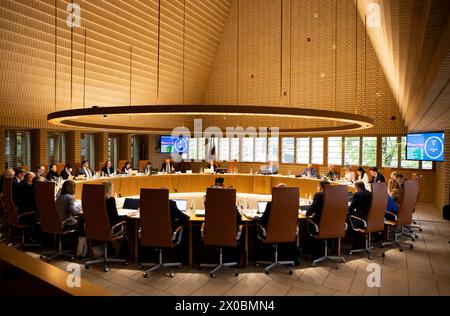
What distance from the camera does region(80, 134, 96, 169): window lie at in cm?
1310

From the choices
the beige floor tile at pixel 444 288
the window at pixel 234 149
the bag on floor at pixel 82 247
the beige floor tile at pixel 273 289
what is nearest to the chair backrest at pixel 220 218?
the beige floor tile at pixel 273 289

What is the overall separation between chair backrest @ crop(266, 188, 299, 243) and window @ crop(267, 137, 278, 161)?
9808mm

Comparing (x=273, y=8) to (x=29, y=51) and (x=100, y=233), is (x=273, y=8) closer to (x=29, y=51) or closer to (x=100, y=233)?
(x=29, y=51)

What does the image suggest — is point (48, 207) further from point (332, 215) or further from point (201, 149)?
point (201, 149)

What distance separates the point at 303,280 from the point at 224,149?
11660 mm

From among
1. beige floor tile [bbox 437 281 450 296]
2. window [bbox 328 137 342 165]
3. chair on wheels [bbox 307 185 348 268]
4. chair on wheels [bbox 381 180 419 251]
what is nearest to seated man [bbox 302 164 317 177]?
window [bbox 328 137 342 165]

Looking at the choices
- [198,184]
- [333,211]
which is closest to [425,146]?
[333,211]

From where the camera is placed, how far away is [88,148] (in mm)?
13359

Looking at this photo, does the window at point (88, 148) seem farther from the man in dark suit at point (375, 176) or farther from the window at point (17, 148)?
the man in dark suit at point (375, 176)

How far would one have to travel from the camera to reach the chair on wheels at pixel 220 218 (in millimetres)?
4383

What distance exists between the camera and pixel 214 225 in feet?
14.6

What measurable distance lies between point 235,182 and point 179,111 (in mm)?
6255

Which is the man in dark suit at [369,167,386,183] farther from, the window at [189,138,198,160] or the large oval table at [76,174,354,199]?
the window at [189,138,198,160]

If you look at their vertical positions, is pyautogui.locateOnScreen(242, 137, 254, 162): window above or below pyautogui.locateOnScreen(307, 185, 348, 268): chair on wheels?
above
